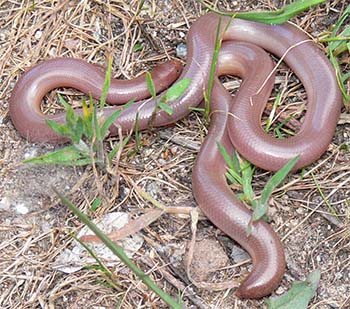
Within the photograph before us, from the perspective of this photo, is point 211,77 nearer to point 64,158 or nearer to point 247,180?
point 247,180

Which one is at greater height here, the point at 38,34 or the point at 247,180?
the point at 38,34

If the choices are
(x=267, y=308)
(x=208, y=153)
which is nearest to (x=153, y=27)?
(x=208, y=153)

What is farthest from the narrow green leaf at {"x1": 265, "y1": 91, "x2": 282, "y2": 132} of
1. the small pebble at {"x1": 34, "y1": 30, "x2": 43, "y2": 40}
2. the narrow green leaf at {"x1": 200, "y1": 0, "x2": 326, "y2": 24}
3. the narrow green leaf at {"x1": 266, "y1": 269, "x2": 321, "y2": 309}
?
the small pebble at {"x1": 34, "y1": 30, "x2": 43, "y2": 40}

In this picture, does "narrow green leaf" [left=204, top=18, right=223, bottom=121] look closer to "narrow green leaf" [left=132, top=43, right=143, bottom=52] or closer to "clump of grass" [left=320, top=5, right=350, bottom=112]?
"narrow green leaf" [left=132, top=43, right=143, bottom=52]

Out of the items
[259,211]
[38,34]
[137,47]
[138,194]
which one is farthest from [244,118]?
[38,34]

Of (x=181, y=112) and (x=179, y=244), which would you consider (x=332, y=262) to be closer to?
(x=179, y=244)

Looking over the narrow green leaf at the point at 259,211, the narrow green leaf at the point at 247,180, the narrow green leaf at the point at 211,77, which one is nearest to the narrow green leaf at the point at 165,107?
the narrow green leaf at the point at 211,77
